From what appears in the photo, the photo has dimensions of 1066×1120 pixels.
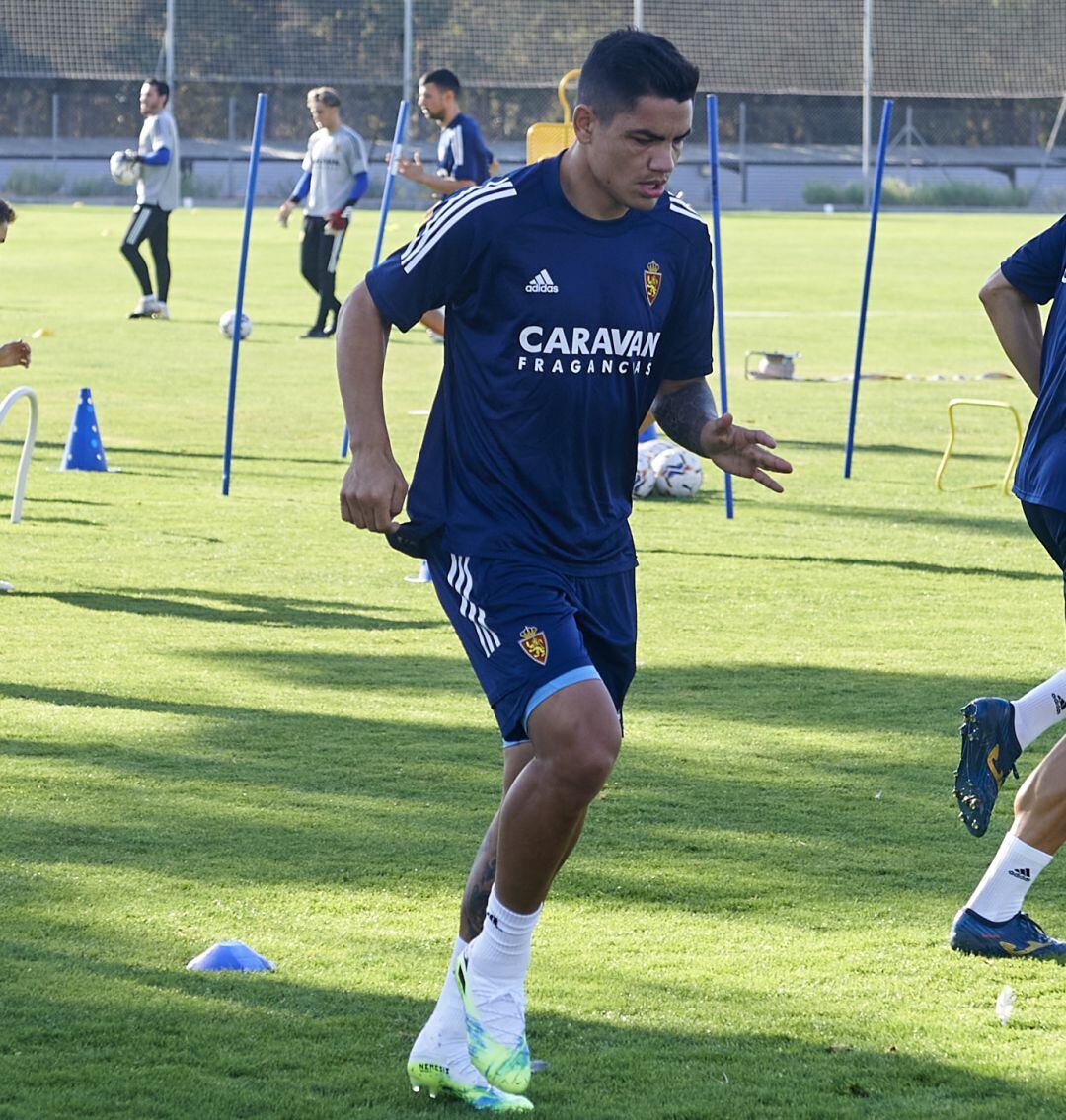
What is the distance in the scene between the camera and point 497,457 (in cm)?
404

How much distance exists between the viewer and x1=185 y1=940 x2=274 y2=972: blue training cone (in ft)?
14.9

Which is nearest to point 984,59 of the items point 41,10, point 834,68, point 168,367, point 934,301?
point 834,68

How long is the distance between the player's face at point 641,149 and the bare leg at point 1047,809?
5.87 feet

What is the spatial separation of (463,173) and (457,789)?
11161mm

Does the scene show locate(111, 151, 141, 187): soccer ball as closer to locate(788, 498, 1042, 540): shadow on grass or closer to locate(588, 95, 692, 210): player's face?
locate(788, 498, 1042, 540): shadow on grass

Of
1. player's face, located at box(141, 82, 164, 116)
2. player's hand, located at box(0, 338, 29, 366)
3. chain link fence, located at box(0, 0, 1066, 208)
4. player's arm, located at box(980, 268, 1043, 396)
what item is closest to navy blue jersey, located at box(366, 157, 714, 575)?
player's arm, located at box(980, 268, 1043, 396)

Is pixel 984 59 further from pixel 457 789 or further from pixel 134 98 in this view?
pixel 457 789

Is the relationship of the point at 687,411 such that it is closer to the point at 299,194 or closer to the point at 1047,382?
the point at 1047,382

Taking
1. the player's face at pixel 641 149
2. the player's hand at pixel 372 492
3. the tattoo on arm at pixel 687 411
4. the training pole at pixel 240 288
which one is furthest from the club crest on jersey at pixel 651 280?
the training pole at pixel 240 288

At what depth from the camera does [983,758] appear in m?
5.28

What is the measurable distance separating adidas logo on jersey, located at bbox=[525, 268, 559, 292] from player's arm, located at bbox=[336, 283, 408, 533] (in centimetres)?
30

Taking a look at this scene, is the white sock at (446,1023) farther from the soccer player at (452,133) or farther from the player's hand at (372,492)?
the soccer player at (452,133)

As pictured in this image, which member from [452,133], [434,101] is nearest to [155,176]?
[452,133]

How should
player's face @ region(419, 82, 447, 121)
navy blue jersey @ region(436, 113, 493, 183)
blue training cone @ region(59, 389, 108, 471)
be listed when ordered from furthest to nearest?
navy blue jersey @ region(436, 113, 493, 183), player's face @ region(419, 82, 447, 121), blue training cone @ region(59, 389, 108, 471)
